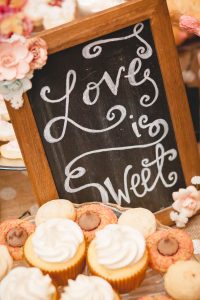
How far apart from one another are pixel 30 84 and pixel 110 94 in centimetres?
25

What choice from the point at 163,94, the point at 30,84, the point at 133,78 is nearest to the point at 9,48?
the point at 30,84

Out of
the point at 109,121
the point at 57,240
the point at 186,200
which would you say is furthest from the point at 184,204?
the point at 57,240

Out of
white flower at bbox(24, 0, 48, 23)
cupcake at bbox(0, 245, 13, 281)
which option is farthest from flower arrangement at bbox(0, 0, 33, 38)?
cupcake at bbox(0, 245, 13, 281)

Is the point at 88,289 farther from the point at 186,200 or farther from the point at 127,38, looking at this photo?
the point at 127,38

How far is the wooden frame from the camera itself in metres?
1.53

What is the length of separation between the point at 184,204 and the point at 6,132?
0.67m

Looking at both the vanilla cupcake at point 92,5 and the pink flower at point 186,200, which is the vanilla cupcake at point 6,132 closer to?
the vanilla cupcake at point 92,5

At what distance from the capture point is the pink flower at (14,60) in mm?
1490

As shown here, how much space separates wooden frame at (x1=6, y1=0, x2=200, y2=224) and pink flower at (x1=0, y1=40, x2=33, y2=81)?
7cm

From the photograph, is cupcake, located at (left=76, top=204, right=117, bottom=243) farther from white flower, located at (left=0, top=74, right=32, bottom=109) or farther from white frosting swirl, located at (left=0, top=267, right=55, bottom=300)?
white flower, located at (left=0, top=74, right=32, bottom=109)

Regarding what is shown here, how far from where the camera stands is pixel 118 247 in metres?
1.43

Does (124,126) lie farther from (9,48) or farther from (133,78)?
(9,48)

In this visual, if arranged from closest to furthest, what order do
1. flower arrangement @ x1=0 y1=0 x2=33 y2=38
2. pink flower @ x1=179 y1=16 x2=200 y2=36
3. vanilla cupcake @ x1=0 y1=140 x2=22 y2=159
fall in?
flower arrangement @ x1=0 y1=0 x2=33 y2=38, pink flower @ x1=179 y1=16 x2=200 y2=36, vanilla cupcake @ x1=0 y1=140 x2=22 y2=159

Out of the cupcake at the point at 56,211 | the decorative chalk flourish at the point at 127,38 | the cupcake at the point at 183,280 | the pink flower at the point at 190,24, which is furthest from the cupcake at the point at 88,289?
the pink flower at the point at 190,24
